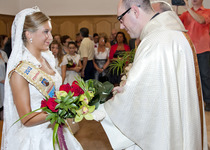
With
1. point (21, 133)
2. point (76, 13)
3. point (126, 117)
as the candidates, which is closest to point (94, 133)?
point (21, 133)

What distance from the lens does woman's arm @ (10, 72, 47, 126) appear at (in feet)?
6.15

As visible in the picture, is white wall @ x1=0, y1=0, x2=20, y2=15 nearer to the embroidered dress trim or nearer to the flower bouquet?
the embroidered dress trim

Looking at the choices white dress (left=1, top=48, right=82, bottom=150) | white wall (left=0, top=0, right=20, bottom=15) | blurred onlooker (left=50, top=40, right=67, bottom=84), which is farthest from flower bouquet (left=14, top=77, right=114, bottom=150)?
white wall (left=0, top=0, right=20, bottom=15)

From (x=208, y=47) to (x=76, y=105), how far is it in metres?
4.23

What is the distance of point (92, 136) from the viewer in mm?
4441

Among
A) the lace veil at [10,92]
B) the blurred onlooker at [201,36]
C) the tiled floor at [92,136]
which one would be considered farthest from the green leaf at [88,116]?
the blurred onlooker at [201,36]

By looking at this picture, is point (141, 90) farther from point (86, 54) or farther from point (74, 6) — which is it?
point (74, 6)

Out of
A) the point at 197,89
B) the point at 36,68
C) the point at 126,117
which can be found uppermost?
the point at 36,68

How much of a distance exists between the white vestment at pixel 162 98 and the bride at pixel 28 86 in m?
0.73

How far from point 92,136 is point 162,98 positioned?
3.13m

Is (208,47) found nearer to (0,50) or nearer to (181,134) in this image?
(181,134)

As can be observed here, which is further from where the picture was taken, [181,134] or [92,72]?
[92,72]

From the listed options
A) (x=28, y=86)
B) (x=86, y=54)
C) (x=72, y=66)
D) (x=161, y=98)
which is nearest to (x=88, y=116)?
(x=161, y=98)

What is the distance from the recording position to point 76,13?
39.4ft
